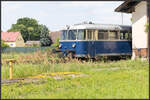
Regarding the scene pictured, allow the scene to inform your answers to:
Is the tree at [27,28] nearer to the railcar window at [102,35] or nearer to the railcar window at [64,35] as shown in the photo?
the railcar window at [64,35]

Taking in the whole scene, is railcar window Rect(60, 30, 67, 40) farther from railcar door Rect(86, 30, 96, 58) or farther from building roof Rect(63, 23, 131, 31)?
railcar door Rect(86, 30, 96, 58)

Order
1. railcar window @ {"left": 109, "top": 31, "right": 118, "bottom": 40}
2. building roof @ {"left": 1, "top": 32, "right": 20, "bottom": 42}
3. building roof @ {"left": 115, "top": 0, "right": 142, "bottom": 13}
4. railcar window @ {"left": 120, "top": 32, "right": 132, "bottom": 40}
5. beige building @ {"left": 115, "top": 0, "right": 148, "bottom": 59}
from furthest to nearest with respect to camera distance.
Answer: building roof @ {"left": 1, "top": 32, "right": 20, "bottom": 42}, railcar window @ {"left": 120, "top": 32, "right": 132, "bottom": 40}, railcar window @ {"left": 109, "top": 31, "right": 118, "bottom": 40}, building roof @ {"left": 115, "top": 0, "right": 142, "bottom": 13}, beige building @ {"left": 115, "top": 0, "right": 148, "bottom": 59}

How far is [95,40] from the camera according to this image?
63.9 ft

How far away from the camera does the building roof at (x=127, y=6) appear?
19.2 m

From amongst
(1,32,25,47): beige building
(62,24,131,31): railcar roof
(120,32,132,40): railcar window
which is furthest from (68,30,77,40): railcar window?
(1,32,25,47): beige building

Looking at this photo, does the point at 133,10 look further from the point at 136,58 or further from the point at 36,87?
the point at 36,87

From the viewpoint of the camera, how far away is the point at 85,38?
19359 millimetres

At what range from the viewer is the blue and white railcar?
19359mm

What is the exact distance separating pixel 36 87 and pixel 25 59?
5.61 metres

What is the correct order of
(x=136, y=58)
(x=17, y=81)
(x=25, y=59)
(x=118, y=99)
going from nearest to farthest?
1. (x=118, y=99)
2. (x=17, y=81)
3. (x=25, y=59)
4. (x=136, y=58)

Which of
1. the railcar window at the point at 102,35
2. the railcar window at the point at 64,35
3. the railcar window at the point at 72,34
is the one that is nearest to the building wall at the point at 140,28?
the railcar window at the point at 102,35

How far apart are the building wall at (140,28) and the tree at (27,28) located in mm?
89052

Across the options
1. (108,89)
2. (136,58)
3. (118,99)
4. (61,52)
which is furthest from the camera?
(61,52)

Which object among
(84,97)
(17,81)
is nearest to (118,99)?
(84,97)
